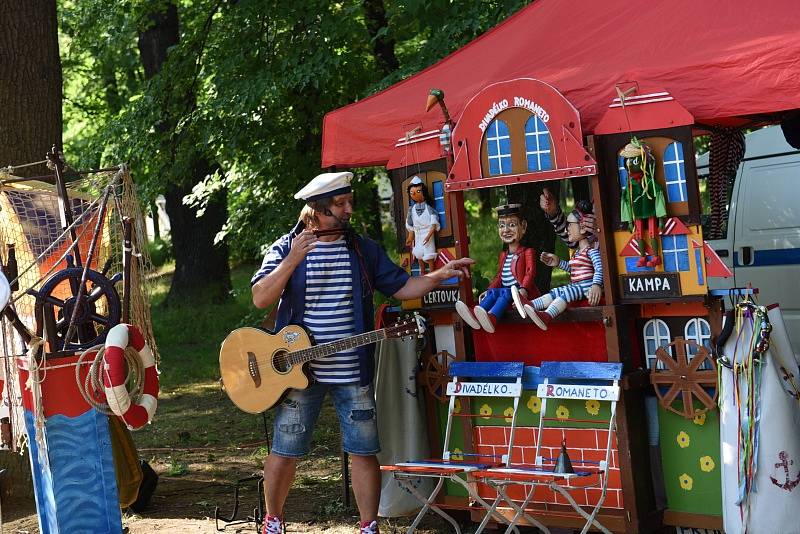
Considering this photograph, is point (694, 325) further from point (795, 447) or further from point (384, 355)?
point (384, 355)

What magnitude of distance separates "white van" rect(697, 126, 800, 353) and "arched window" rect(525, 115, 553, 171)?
11.1ft

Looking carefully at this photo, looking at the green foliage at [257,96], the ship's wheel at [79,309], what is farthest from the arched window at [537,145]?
the green foliage at [257,96]

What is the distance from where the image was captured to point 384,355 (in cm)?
598

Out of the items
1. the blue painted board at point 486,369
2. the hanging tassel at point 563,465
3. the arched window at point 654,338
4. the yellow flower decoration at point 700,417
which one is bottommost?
the hanging tassel at point 563,465

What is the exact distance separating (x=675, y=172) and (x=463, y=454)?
184 cm

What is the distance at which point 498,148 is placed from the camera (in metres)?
5.43

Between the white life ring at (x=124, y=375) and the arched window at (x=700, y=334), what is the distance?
259cm

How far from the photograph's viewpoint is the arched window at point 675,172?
4.89 metres

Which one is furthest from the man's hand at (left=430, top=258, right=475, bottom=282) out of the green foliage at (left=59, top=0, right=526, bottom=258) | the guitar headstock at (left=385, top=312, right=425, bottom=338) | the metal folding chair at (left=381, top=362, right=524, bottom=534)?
the green foliage at (left=59, top=0, right=526, bottom=258)

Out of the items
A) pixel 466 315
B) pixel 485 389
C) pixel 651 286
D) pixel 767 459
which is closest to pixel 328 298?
pixel 466 315

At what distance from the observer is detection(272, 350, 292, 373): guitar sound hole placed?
5328 mm

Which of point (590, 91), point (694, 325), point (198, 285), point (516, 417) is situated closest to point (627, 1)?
point (590, 91)

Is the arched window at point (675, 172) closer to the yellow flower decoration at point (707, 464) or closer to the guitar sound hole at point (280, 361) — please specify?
the yellow flower decoration at point (707, 464)

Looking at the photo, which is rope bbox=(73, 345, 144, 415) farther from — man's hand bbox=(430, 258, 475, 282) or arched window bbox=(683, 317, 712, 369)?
arched window bbox=(683, 317, 712, 369)
